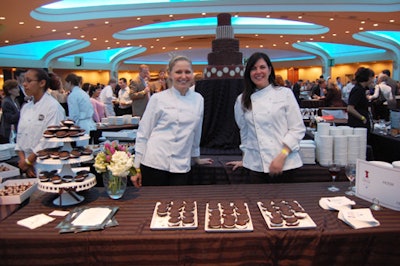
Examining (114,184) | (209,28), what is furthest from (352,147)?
(209,28)

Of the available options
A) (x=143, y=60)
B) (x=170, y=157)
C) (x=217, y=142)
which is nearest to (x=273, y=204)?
(x=170, y=157)

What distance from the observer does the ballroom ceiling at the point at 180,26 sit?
30.1 ft

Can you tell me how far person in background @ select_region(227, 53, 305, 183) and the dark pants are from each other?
47 centimetres

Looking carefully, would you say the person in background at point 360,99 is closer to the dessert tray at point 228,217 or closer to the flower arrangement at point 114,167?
the dessert tray at point 228,217

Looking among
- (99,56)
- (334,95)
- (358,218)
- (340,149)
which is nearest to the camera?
(358,218)

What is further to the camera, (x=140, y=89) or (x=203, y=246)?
(x=140, y=89)

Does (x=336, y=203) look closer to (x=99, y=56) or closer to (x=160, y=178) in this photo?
(x=160, y=178)

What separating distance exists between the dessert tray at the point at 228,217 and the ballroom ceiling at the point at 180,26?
12.6 feet


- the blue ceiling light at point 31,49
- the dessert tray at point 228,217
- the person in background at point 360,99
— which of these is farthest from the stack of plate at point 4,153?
the blue ceiling light at point 31,49

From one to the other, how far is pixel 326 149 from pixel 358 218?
3.68 ft

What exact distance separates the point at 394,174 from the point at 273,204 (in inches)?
22.7

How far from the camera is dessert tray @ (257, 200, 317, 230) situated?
143cm

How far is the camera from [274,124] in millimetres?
2068

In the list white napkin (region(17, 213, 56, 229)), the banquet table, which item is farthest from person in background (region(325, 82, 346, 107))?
white napkin (region(17, 213, 56, 229))
